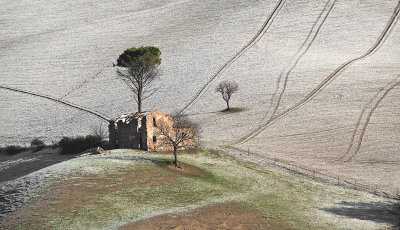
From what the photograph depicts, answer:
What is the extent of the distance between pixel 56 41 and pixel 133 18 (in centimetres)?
1957

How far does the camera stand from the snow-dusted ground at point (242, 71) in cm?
5841

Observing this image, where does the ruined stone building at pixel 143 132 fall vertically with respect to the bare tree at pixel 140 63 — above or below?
below

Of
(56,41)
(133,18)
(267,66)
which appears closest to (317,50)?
(267,66)

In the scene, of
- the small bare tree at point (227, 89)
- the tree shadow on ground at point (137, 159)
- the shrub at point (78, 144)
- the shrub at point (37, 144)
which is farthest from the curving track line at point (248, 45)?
the tree shadow on ground at point (137, 159)

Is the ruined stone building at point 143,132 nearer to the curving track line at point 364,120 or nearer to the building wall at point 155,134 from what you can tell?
the building wall at point 155,134

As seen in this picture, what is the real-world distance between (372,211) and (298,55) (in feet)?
183

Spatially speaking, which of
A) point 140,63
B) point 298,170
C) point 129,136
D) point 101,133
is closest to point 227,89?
point 140,63

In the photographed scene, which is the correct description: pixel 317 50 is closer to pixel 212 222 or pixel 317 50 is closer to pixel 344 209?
pixel 344 209

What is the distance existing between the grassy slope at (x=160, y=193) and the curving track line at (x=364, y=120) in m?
9.98

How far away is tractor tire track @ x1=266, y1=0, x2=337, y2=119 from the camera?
71.8m

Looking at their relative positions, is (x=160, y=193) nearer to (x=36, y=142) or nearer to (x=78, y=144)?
(x=78, y=144)

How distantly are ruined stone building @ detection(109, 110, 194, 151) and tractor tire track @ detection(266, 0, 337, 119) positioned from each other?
20.0 metres

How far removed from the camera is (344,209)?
122ft

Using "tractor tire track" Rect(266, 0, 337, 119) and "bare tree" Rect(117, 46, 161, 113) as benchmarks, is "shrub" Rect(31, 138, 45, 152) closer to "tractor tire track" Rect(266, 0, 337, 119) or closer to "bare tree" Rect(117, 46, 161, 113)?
"bare tree" Rect(117, 46, 161, 113)
